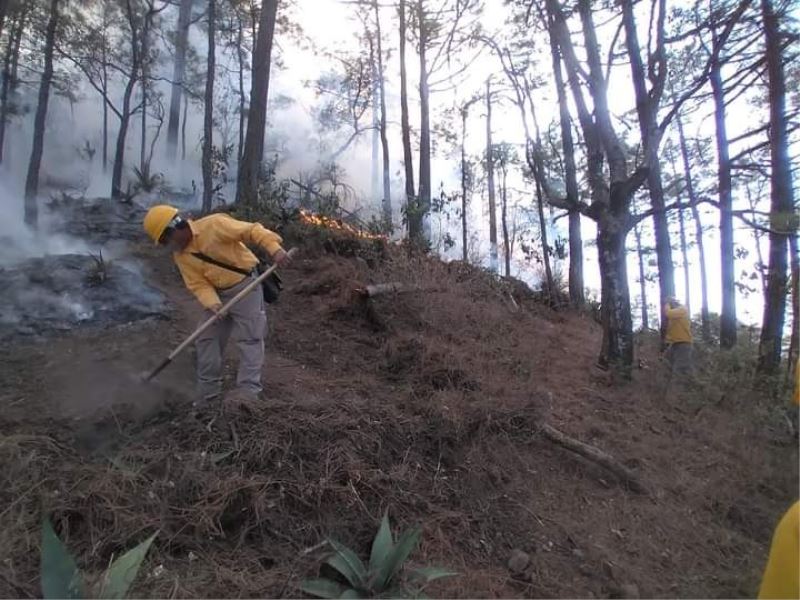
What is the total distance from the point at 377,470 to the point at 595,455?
5.63 ft

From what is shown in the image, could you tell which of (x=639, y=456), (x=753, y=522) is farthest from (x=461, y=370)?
(x=753, y=522)

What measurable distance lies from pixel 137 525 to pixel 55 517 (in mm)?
438

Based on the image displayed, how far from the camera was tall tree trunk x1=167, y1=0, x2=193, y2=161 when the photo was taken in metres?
21.5

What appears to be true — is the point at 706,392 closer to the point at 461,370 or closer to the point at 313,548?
the point at 461,370

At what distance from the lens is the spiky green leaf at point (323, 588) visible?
2.53 m

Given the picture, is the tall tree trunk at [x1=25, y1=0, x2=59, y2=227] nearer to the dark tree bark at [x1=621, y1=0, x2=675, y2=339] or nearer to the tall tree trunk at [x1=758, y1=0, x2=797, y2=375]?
the dark tree bark at [x1=621, y1=0, x2=675, y2=339]

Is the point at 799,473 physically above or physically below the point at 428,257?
below

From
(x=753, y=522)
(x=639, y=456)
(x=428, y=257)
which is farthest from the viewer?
(x=428, y=257)

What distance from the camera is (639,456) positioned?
4422mm

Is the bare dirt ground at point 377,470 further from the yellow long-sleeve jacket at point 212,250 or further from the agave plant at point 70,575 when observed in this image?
the yellow long-sleeve jacket at point 212,250

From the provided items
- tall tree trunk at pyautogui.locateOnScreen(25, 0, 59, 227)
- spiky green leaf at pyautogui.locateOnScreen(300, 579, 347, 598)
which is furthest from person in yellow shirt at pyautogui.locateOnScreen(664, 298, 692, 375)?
tall tree trunk at pyautogui.locateOnScreen(25, 0, 59, 227)

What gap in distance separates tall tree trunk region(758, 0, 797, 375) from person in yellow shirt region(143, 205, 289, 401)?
6306 mm

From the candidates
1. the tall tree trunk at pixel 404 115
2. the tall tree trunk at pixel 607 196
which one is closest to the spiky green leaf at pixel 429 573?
the tall tree trunk at pixel 607 196

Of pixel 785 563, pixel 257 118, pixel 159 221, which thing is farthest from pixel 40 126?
pixel 785 563
